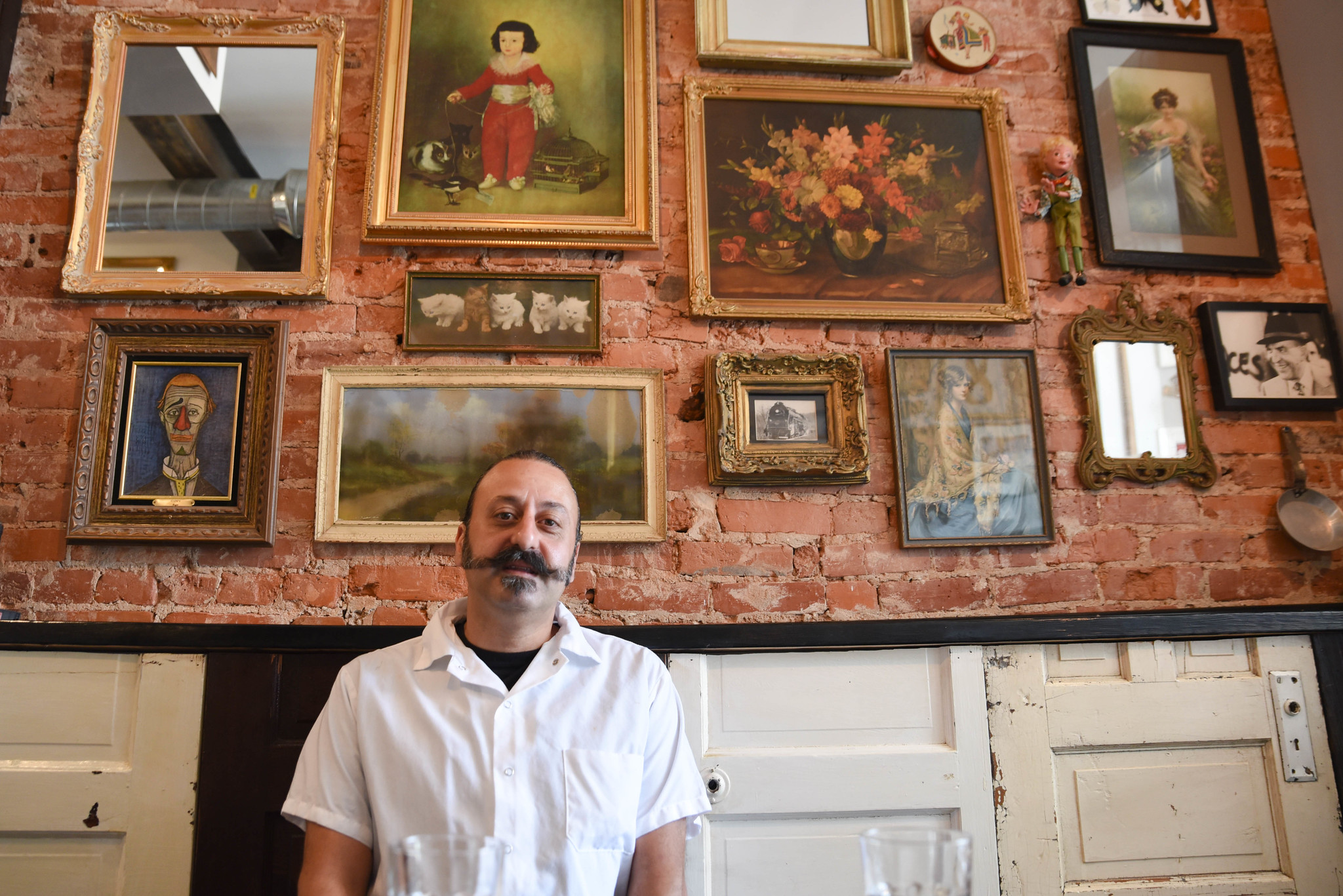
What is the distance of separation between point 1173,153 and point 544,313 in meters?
2.10

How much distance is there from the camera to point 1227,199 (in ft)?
8.19

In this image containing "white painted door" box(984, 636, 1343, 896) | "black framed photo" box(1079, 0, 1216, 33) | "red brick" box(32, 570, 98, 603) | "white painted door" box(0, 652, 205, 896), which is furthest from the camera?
"black framed photo" box(1079, 0, 1216, 33)

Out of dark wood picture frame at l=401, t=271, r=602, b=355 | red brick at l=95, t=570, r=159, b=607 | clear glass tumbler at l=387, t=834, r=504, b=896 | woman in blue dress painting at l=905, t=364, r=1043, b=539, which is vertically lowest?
clear glass tumbler at l=387, t=834, r=504, b=896

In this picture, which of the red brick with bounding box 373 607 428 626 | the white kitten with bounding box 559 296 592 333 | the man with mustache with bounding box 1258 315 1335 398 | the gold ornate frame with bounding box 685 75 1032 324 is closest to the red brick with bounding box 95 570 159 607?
the red brick with bounding box 373 607 428 626

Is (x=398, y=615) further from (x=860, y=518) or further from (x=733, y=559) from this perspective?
(x=860, y=518)

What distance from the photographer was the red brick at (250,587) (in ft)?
6.70

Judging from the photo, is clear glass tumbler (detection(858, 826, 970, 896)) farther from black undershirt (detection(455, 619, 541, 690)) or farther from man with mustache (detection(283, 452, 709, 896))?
black undershirt (detection(455, 619, 541, 690))

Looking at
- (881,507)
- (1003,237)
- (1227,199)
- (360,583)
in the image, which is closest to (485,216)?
(360,583)

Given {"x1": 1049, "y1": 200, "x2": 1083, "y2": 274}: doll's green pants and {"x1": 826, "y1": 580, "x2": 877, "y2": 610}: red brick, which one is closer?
{"x1": 826, "y1": 580, "x2": 877, "y2": 610}: red brick

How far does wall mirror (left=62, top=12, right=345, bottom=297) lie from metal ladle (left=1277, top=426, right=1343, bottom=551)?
287 cm

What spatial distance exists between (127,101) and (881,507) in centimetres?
251

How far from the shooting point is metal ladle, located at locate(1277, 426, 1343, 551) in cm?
224

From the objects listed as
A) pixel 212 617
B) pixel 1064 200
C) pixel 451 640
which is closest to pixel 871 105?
pixel 1064 200

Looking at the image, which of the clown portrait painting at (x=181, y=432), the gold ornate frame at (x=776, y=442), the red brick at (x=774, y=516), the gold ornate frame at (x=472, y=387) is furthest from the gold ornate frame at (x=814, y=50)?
the clown portrait painting at (x=181, y=432)
